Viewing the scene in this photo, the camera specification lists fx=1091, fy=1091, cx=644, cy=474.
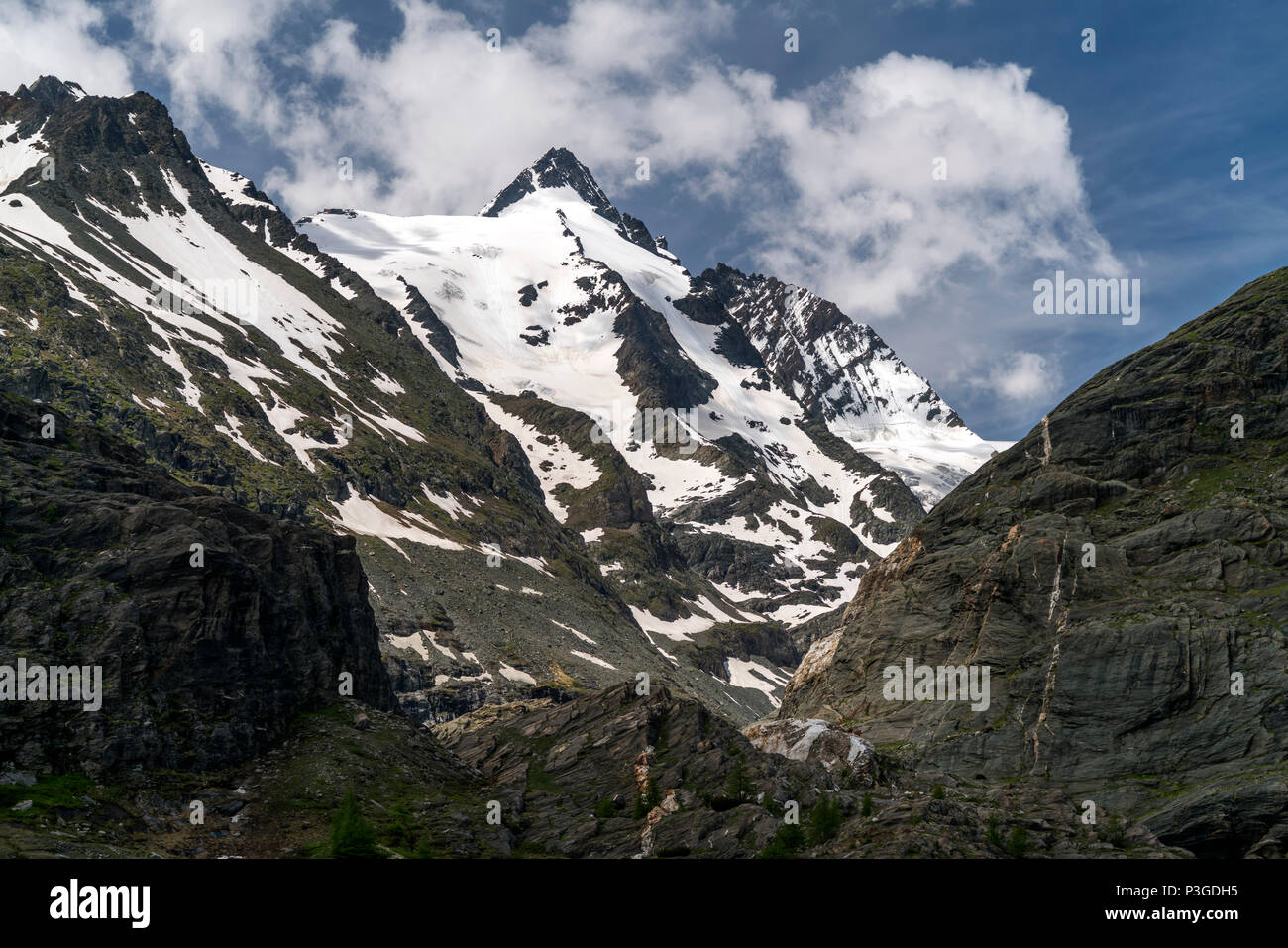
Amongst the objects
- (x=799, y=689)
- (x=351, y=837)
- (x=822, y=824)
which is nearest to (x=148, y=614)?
(x=351, y=837)

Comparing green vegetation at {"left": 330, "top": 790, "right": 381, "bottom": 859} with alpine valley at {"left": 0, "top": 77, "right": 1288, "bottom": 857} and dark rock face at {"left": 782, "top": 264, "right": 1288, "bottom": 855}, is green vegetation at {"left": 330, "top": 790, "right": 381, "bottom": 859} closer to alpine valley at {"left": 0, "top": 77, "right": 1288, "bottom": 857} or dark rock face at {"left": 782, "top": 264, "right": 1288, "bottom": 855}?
alpine valley at {"left": 0, "top": 77, "right": 1288, "bottom": 857}

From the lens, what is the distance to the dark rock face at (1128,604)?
69312mm

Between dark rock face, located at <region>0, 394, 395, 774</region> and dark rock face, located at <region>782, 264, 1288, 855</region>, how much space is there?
1698 inches

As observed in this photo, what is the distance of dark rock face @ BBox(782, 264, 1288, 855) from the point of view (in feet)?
227

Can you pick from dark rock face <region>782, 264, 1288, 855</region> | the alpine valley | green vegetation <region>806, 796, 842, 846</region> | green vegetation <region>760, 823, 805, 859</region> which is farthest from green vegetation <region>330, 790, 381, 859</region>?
dark rock face <region>782, 264, 1288, 855</region>

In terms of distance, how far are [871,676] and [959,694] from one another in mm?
9554

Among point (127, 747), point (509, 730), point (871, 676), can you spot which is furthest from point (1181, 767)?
point (127, 747)

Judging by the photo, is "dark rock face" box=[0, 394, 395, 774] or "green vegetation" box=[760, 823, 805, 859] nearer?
"green vegetation" box=[760, 823, 805, 859]

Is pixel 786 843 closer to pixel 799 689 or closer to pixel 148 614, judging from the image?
pixel 148 614

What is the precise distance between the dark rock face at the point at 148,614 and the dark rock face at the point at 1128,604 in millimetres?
43122

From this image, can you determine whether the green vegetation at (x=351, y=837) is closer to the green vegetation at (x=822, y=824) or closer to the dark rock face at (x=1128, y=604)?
the green vegetation at (x=822, y=824)
